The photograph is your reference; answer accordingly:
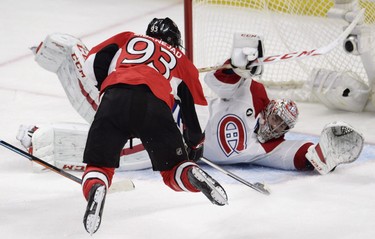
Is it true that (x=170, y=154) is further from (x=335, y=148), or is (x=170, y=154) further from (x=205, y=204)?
(x=335, y=148)

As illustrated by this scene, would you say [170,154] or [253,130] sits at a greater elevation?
[170,154]

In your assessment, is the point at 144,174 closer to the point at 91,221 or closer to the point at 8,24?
the point at 91,221

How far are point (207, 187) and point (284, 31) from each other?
2147 millimetres

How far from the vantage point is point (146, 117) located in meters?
3.24

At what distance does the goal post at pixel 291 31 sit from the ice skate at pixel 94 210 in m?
1.89

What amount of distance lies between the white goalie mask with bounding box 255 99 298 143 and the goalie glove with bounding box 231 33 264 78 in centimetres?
16

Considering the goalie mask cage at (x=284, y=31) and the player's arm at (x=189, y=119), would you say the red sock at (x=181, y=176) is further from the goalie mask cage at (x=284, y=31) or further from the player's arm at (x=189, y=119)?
the goalie mask cage at (x=284, y=31)

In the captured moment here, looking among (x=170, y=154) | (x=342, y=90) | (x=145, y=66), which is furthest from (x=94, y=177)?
(x=342, y=90)

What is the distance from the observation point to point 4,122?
4855 millimetres

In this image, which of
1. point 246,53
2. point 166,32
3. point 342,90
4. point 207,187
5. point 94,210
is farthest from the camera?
point 342,90

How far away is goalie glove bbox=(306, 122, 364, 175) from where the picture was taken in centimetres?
392

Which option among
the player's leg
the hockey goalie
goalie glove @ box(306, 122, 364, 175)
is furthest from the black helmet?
goalie glove @ box(306, 122, 364, 175)

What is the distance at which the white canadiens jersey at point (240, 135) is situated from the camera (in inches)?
159

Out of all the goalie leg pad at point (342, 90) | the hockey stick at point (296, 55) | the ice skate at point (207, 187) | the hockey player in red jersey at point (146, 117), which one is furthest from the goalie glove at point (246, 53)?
the goalie leg pad at point (342, 90)
